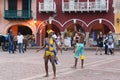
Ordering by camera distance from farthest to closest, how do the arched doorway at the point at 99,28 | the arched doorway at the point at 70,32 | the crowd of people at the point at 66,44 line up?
the arched doorway at the point at 99,28 < the arched doorway at the point at 70,32 < the crowd of people at the point at 66,44

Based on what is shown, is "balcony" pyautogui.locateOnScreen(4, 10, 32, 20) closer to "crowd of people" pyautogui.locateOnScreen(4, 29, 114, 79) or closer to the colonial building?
the colonial building

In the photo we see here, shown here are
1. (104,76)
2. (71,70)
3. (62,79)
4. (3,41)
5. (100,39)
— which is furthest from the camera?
(3,41)

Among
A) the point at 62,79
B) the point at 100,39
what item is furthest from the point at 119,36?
the point at 62,79

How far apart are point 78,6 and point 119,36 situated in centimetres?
556

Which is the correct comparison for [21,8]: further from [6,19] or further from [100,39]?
[100,39]

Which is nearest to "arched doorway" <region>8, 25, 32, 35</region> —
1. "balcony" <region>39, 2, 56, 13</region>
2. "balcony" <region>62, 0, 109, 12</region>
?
"balcony" <region>39, 2, 56, 13</region>

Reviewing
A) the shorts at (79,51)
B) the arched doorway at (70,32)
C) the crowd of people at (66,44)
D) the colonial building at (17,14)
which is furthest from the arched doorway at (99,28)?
the shorts at (79,51)

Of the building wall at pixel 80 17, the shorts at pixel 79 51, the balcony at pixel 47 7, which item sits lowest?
the shorts at pixel 79 51

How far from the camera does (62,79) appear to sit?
1362cm

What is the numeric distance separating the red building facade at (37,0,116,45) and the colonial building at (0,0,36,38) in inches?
32.8

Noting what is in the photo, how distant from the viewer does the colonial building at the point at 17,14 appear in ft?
150

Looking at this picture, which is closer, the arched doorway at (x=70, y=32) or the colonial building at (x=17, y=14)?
the arched doorway at (x=70, y=32)

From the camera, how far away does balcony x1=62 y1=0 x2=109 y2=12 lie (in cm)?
4347

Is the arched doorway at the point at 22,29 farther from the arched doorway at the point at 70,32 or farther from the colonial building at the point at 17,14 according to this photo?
the arched doorway at the point at 70,32
